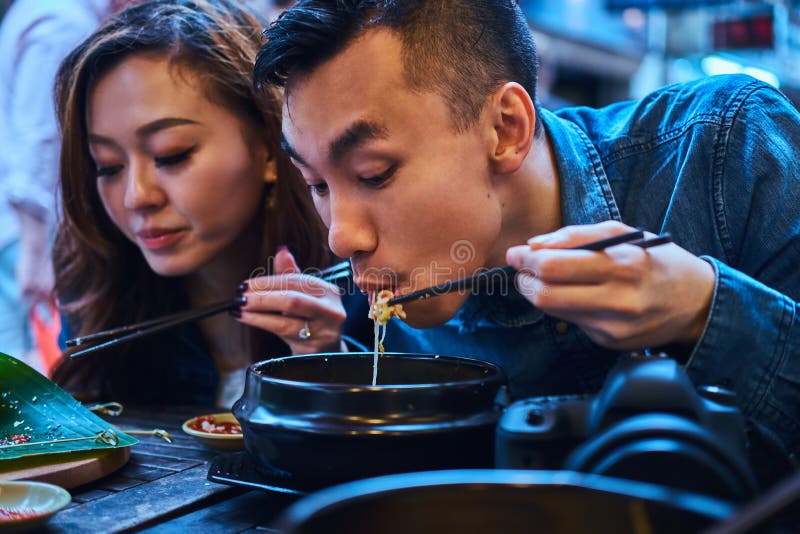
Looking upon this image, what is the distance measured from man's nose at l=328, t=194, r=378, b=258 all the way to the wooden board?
569 mm

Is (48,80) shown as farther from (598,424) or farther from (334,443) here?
(598,424)

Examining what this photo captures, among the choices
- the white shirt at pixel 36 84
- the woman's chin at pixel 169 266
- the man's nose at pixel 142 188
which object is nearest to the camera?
the man's nose at pixel 142 188

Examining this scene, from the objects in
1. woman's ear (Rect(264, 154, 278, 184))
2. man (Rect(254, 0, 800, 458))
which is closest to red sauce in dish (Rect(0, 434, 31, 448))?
man (Rect(254, 0, 800, 458))

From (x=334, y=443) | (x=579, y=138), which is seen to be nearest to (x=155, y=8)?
(x=579, y=138)

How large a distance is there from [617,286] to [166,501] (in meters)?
0.78

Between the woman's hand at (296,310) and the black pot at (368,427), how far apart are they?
82 cm

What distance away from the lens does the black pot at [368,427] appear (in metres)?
1.06

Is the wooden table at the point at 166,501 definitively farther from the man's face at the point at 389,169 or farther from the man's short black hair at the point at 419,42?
the man's short black hair at the point at 419,42

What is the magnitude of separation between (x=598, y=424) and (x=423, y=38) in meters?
0.94

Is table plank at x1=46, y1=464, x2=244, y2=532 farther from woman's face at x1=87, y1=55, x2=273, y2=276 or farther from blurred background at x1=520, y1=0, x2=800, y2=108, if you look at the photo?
blurred background at x1=520, y1=0, x2=800, y2=108

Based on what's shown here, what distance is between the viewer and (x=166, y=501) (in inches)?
49.1

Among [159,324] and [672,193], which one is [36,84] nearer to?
[159,324]

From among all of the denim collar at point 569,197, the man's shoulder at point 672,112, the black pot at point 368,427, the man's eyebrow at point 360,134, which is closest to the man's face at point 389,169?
the man's eyebrow at point 360,134

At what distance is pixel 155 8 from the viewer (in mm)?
2406
